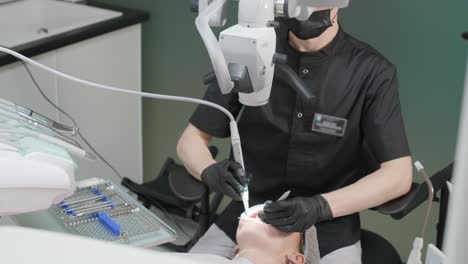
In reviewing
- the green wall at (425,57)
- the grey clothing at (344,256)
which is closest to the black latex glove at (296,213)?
the grey clothing at (344,256)

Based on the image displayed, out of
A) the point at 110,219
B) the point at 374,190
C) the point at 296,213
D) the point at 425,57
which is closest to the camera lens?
the point at 110,219

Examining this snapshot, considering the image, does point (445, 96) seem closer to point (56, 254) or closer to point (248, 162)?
point (248, 162)

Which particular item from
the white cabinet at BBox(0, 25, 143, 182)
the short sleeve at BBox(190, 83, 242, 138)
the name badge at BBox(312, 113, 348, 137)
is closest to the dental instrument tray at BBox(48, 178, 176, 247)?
the short sleeve at BBox(190, 83, 242, 138)

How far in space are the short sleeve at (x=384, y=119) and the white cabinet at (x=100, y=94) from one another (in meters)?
1.37

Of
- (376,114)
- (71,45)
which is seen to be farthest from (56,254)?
(71,45)

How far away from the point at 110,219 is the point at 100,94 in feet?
5.22

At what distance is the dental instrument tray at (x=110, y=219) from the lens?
4.52ft

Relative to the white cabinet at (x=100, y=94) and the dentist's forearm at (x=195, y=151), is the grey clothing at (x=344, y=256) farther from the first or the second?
the white cabinet at (x=100, y=94)

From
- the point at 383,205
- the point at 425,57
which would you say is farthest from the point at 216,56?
the point at 425,57

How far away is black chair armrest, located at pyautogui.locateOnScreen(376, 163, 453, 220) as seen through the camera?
5.90ft

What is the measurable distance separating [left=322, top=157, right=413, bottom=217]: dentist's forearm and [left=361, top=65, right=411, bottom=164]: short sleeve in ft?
0.11

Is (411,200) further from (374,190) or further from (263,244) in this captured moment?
(263,244)

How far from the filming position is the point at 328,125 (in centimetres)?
187

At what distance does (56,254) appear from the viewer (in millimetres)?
565
